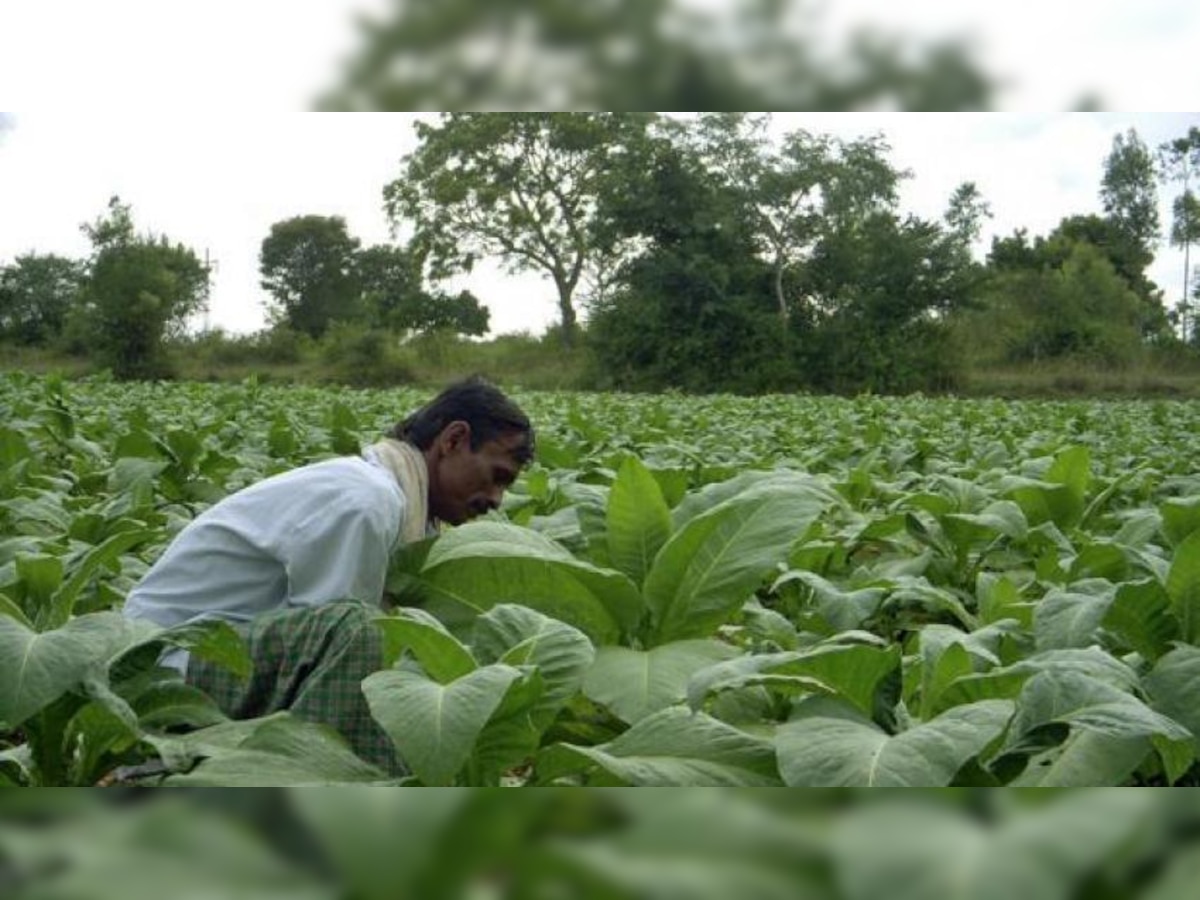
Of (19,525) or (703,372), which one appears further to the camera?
(703,372)

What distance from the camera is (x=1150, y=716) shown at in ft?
3.44

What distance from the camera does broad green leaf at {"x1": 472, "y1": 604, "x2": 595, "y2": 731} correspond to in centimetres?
128

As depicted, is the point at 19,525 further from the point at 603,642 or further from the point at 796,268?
the point at 796,268

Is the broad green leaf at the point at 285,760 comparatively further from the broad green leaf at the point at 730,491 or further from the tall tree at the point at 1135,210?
the tall tree at the point at 1135,210

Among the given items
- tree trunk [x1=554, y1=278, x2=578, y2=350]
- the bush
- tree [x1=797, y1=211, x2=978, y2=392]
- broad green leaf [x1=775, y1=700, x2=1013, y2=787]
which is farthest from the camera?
tree [x1=797, y1=211, x2=978, y2=392]

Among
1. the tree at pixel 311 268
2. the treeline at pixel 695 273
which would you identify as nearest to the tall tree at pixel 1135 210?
the treeline at pixel 695 273

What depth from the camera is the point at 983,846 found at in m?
0.28

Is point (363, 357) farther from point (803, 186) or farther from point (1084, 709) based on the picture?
point (1084, 709)

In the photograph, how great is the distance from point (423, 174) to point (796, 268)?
45.6ft

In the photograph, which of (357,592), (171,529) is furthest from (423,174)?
(357,592)

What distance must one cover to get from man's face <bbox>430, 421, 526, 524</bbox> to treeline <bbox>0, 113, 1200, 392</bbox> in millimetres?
4752

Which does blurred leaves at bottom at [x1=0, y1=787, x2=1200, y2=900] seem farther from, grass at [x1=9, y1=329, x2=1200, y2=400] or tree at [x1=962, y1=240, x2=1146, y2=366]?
tree at [x1=962, y1=240, x2=1146, y2=366]

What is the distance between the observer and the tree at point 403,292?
36.9 ft

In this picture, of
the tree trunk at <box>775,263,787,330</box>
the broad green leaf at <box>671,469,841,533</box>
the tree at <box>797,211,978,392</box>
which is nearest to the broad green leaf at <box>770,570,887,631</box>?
the broad green leaf at <box>671,469,841,533</box>
